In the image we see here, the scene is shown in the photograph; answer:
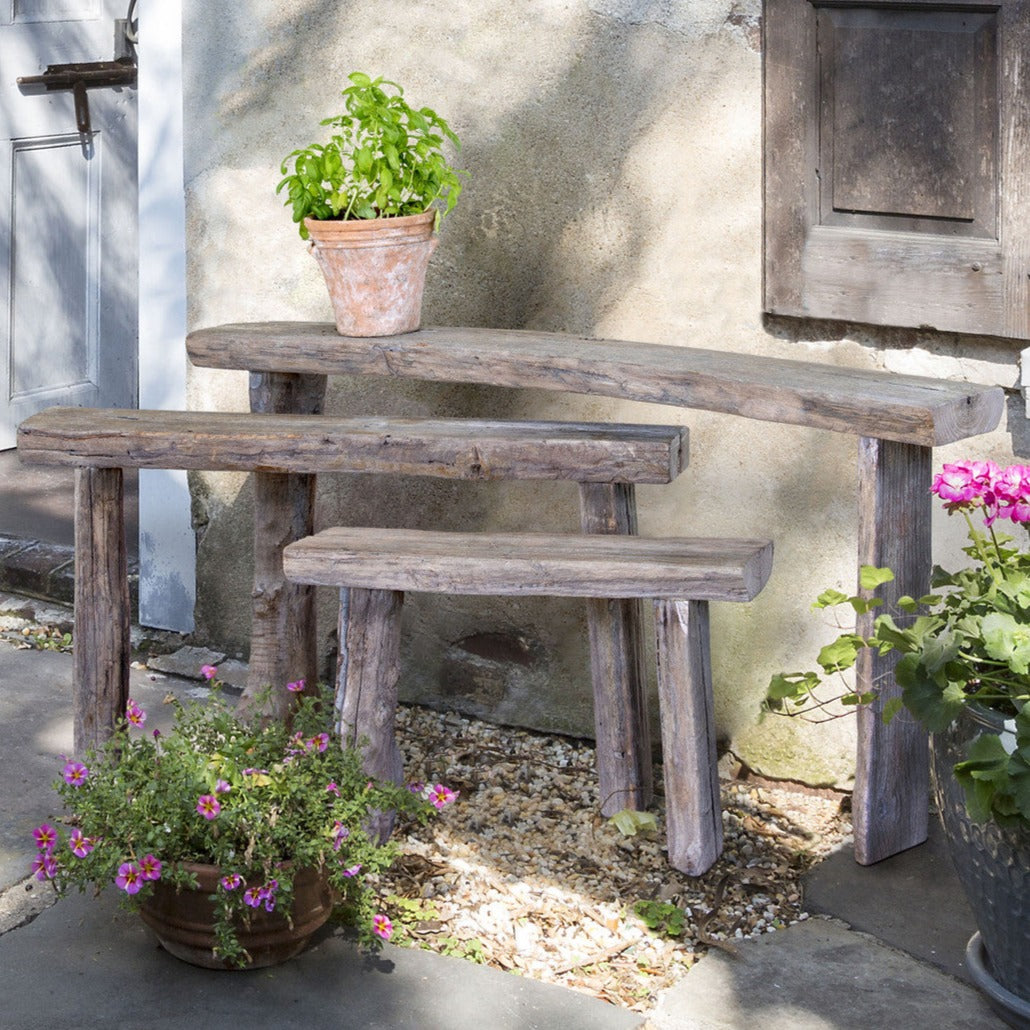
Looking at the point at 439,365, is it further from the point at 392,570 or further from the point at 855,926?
the point at 855,926

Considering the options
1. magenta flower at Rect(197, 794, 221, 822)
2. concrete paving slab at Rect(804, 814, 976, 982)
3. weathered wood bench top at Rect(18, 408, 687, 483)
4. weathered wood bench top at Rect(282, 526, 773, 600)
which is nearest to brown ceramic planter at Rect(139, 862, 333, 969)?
magenta flower at Rect(197, 794, 221, 822)

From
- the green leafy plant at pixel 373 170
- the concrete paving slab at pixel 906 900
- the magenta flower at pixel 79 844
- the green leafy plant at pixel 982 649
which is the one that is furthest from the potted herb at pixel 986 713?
the magenta flower at pixel 79 844

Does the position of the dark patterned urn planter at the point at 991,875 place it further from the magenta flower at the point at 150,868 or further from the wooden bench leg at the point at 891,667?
the magenta flower at the point at 150,868

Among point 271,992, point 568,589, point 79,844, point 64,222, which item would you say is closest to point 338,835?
point 271,992

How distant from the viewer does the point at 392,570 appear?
10.3ft

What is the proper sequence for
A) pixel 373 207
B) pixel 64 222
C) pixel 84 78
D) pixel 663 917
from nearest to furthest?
pixel 663 917
pixel 373 207
pixel 84 78
pixel 64 222

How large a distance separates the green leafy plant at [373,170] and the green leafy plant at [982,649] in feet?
4.25

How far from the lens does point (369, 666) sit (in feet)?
10.8

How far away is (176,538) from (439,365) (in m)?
1.46

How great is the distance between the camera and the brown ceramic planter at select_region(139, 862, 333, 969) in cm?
286

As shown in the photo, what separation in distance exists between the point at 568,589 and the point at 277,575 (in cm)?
92

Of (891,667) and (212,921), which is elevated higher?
(891,667)

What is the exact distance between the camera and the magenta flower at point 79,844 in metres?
2.84

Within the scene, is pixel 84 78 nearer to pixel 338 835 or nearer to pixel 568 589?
pixel 568 589
